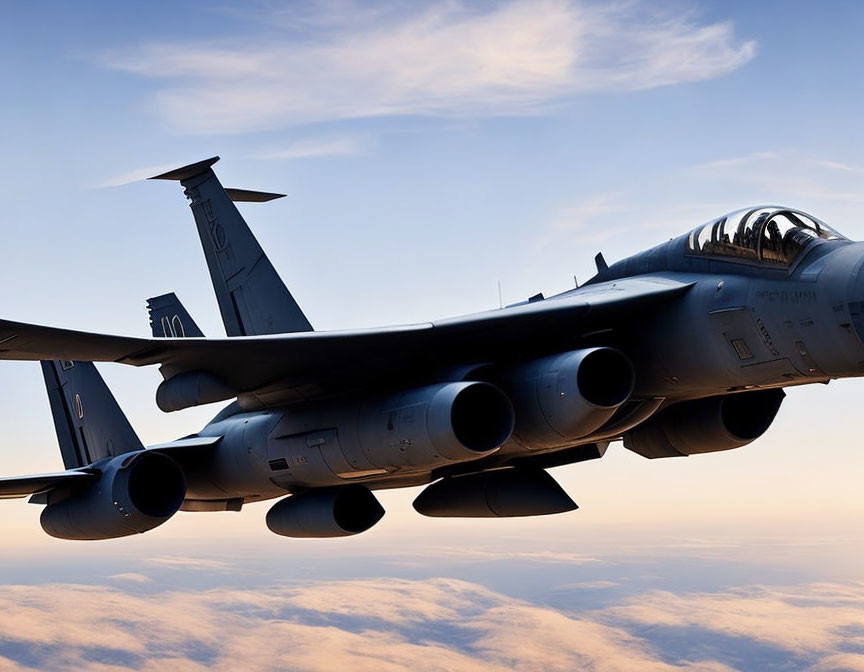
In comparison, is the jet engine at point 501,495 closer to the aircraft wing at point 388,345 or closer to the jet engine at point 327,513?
the jet engine at point 327,513

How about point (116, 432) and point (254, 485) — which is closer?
point (254, 485)

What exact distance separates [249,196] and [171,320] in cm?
397

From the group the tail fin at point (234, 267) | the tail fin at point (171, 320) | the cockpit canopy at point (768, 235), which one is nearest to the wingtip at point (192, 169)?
the tail fin at point (234, 267)

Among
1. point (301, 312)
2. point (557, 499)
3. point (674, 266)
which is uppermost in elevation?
point (301, 312)

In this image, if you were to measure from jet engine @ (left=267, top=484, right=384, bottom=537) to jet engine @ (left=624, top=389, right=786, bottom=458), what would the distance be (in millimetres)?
3615

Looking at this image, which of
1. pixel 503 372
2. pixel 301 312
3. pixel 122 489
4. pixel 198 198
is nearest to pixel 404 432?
pixel 503 372

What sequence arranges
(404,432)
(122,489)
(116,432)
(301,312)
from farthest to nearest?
1. (301,312)
2. (116,432)
3. (122,489)
4. (404,432)

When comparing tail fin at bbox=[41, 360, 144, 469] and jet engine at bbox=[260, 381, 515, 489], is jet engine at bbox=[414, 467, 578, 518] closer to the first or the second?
jet engine at bbox=[260, 381, 515, 489]

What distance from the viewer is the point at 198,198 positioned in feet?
58.0

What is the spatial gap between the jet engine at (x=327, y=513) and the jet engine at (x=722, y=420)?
3615 millimetres

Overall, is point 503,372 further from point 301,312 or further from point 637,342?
point 301,312

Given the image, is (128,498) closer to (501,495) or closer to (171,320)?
Result: (171,320)

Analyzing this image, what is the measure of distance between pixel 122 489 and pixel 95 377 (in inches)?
133

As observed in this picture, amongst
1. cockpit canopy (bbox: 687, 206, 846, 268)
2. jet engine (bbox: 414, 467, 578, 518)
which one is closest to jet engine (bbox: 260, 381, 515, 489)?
jet engine (bbox: 414, 467, 578, 518)
